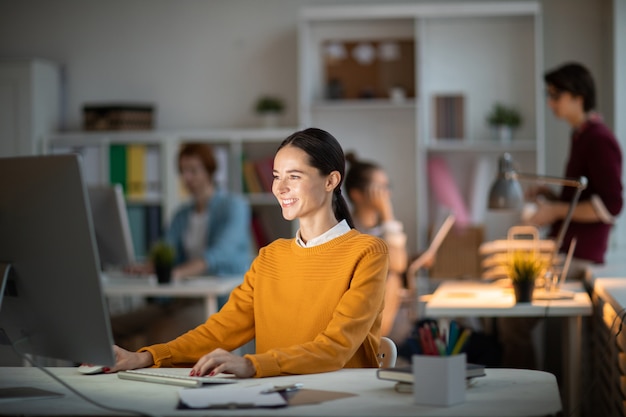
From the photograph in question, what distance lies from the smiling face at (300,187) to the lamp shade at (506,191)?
1759 millimetres

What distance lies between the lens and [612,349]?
132 inches

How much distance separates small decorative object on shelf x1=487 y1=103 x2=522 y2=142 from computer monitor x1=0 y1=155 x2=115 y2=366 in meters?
4.04

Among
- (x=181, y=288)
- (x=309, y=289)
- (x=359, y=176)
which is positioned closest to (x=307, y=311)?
(x=309, y=289)

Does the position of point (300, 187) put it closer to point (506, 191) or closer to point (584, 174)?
point (506, 191)

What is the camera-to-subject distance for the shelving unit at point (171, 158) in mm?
5898

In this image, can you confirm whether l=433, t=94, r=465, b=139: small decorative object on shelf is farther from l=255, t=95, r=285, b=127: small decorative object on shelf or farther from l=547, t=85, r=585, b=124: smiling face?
l=547, t=85, r=585, b=124: smiling face

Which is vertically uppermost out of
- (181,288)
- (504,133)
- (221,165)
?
(504,133)

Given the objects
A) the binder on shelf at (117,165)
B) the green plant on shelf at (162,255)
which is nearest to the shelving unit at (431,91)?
the binder on shelf at (117,165)

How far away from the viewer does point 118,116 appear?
5992 mm

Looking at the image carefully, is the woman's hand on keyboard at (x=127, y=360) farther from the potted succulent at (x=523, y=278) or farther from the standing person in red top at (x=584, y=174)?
the standing person in red top at (x=584, y=174)

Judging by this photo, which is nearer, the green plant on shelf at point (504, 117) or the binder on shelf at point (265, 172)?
the green plant on shelf at point (504, 117)

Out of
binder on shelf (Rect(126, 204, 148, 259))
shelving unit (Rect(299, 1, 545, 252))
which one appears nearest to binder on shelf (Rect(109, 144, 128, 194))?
binder on shelf (Rect(126, 204, 148, 259))

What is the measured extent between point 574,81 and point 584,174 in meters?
0.41

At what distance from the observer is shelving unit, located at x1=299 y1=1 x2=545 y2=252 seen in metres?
5.54
